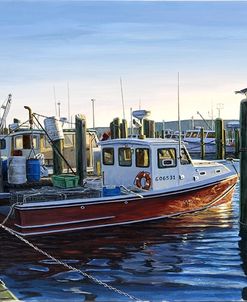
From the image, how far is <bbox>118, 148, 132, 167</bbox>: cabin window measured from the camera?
1410cm

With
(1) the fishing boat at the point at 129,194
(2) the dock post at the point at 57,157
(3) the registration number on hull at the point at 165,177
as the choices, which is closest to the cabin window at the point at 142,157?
(1) the fishing boat at the point at 129,194

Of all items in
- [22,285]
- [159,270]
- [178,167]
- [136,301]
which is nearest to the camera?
[136,301]

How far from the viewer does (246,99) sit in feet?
39.1

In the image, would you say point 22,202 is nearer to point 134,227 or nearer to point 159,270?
point 134,227

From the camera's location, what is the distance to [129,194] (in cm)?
1309

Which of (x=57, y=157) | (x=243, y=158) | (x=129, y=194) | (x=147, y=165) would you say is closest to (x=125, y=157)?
(x=147, y=165)

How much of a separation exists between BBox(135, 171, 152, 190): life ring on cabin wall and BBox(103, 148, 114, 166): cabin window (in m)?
1.11

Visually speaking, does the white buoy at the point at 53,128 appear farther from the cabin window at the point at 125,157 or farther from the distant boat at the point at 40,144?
the cabin window at the point at 125,157

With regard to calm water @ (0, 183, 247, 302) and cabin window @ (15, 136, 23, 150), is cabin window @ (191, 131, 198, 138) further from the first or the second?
calm water @ (0, 183, 247, 302)

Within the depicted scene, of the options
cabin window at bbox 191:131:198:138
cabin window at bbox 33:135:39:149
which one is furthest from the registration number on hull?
cabin window at bbox 191:131:198:138

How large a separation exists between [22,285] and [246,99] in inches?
265

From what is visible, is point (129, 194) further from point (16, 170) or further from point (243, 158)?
point (16, 170)

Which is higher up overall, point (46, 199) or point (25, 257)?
point (46, 199)

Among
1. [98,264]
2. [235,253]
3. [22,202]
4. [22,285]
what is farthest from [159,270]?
[22,202]
